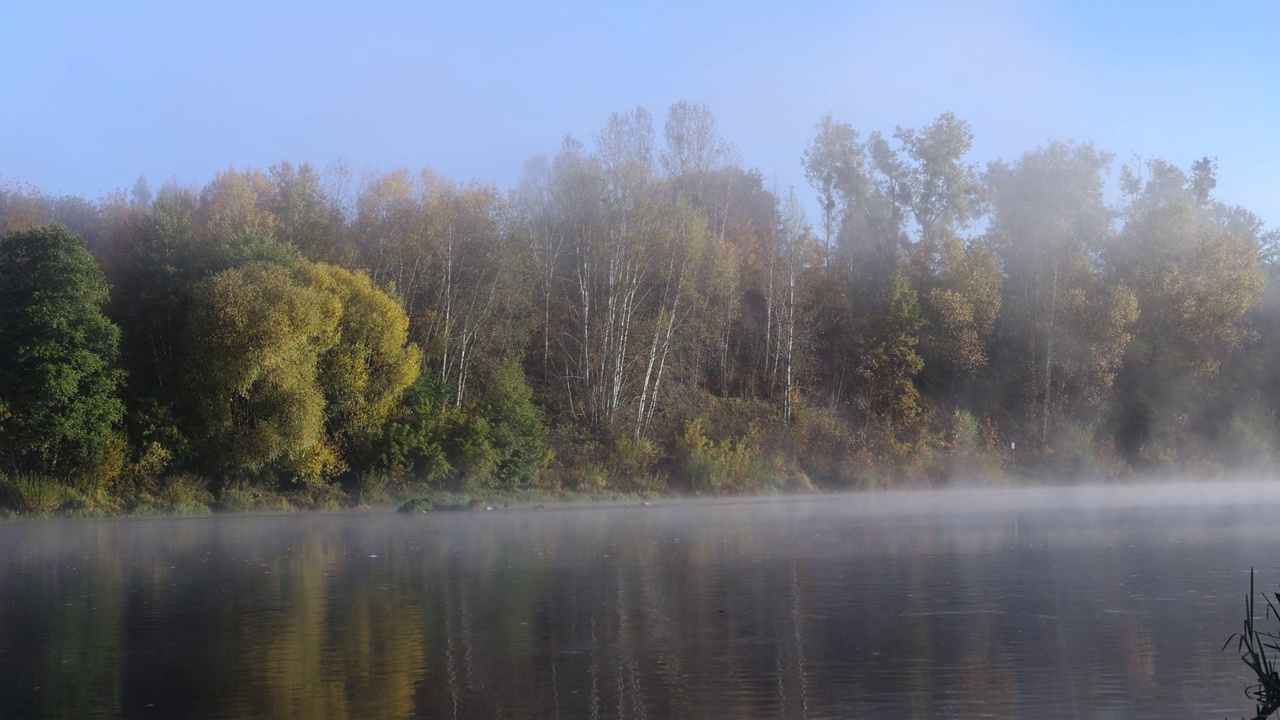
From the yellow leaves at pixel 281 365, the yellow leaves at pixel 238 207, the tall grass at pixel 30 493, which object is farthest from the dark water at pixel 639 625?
the yellow leaves at pixel 238 207

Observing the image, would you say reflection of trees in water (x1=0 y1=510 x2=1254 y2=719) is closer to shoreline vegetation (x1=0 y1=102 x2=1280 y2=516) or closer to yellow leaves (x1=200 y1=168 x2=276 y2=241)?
shoreline vegetation (x1=0 y1=102 x2=1280 y2=516)

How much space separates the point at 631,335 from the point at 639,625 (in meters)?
40.6

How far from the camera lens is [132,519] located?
38.2 m

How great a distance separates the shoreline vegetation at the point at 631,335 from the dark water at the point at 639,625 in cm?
1246

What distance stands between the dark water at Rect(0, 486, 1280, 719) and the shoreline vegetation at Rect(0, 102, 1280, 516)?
12.5 meters

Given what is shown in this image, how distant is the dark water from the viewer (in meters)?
10.3

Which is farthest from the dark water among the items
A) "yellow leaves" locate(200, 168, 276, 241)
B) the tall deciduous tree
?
"yellow leaves" locate(200, 168, 276, 241)

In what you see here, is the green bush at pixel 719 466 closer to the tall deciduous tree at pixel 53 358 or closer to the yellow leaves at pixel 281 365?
the yellow leaves at pixel 281 365

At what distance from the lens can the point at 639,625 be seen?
14328mm

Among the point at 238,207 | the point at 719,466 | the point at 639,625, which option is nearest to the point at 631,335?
the point at 719,466

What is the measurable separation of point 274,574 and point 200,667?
29.8 feet

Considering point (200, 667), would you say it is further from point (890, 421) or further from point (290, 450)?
point (890, 421)

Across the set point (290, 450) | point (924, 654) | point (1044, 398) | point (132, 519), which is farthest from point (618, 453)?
point (924, 654)

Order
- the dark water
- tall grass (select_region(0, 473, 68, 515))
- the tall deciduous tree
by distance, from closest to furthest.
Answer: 1. the dark water
2. tall grass (select_region(0, 473, 68, 515))
3. the tall deciduous tree
